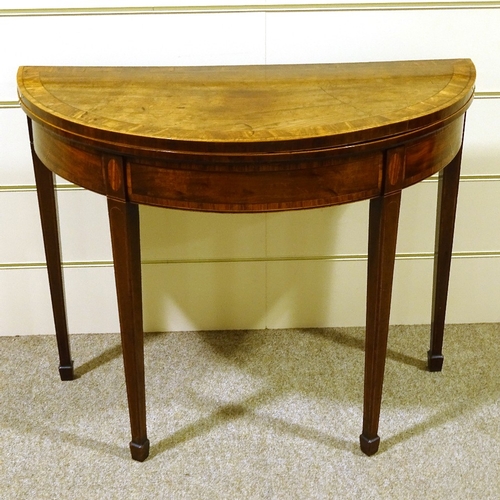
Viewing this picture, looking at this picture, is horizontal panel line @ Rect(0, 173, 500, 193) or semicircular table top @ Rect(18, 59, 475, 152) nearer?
semicircular table top @ Rect(18, 59, 475, 152)

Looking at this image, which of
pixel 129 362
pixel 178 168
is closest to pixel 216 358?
pixel 129 362

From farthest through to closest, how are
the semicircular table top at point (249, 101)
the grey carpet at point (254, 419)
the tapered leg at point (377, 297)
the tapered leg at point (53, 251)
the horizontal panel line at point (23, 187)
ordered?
the horizontal panel line at point (23, 187) → the tapered leg at point (53, 251) → the grey carpet at point (254, 419) → the tapered leg at point (377, 297) → the semicircular table top at point (249, 101)

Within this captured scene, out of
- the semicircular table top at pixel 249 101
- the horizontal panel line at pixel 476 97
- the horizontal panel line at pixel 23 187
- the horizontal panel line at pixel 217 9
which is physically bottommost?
the horizontal panel line at pixel 23 187

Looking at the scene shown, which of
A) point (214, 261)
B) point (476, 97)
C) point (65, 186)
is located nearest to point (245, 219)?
point (214, 261)

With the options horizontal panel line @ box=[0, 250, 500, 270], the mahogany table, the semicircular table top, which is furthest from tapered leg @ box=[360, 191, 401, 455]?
horizontal panel line @ box=[0, 250, 500, 270]

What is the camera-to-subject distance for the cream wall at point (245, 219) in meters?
1.55

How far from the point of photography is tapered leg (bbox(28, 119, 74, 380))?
152 centimetres

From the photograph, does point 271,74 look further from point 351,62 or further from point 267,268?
point 267,268

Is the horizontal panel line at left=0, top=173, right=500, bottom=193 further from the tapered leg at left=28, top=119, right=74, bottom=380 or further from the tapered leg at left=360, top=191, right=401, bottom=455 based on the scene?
the tapered leg at left=360, top=191, right=401, bottom=455

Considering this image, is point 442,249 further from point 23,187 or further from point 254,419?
point 23,187

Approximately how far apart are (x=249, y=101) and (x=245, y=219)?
0.53m

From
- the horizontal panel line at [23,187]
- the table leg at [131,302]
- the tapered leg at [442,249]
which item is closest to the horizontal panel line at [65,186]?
the horizontal panel line at [23,187]

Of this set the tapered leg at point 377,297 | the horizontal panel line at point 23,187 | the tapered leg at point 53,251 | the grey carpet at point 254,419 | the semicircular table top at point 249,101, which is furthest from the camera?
the horizontal panel line at point 23,187

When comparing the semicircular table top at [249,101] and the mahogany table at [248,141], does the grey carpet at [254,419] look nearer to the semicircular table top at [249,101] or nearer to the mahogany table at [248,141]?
the mahogany table at [248,141]
